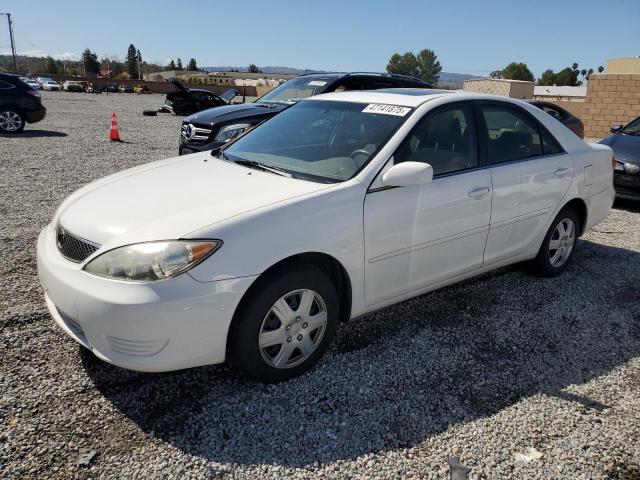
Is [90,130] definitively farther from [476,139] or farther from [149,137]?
[476,139]

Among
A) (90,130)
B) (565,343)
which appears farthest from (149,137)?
(565,343)

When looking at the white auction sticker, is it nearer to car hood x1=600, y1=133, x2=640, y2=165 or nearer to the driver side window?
the driver side window

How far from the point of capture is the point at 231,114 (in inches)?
306

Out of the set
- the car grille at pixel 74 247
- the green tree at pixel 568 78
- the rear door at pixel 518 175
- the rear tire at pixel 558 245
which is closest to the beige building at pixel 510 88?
the rear tire at pixel 558 245

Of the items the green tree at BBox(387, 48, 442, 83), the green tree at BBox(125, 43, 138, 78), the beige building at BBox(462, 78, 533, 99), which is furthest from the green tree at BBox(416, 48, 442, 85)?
the beige building at BBox(462, 78, 533, 99)

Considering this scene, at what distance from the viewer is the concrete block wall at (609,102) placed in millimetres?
17703

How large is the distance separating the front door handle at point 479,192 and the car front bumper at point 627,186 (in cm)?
482

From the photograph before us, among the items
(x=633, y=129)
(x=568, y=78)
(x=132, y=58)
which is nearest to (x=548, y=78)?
(x=568, y=78)

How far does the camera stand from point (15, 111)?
13.6m

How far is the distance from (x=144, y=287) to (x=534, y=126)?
347 cm

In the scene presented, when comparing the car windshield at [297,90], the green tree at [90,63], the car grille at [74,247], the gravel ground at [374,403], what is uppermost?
the green tree at [90,63]

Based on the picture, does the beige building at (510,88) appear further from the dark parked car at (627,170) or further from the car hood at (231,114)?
the car hood at (231,114)

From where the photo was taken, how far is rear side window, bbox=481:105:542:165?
3.95 metres

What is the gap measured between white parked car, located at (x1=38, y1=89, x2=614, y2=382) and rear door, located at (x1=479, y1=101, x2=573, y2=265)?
1 cm
